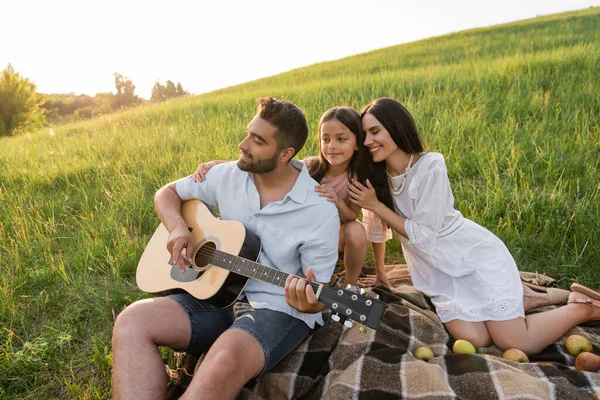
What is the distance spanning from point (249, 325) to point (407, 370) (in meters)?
0.82

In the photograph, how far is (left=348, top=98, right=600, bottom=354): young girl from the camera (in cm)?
264

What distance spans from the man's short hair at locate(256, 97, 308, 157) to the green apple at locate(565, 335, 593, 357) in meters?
2.01

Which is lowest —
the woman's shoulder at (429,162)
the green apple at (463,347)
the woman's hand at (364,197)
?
the green apple at (463,347)

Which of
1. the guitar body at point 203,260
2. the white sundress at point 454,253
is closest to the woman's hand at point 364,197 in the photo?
the white sundress at point 454,253

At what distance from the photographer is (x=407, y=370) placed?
2.14 m

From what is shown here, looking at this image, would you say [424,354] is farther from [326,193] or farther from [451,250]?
[326,193]

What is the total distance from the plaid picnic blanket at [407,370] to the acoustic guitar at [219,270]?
440mm

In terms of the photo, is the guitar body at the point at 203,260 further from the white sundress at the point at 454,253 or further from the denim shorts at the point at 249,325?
the white sundress at the point at 454,253

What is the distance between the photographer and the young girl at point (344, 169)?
280cm

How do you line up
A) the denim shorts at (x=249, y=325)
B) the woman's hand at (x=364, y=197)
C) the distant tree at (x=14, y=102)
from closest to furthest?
the denim shorts at (x=249, y=325) → the woman's hand at (x=364, y=197) → the distant tree at (x=14, y=102)

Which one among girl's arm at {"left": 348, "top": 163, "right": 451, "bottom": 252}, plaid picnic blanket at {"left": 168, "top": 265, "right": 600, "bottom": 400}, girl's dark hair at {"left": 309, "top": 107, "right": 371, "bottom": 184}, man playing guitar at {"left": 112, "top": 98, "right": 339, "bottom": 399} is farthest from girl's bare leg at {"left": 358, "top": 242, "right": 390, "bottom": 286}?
man playing guitar at {"left": 112, "top": 98, "right": 339, "bottom": 399}

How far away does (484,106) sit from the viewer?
546cm

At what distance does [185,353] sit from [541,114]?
16.0ft

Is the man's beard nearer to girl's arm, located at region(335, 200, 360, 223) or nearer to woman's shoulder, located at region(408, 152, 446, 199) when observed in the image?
girl's arm, located at region(335, 200, 360, 223)
